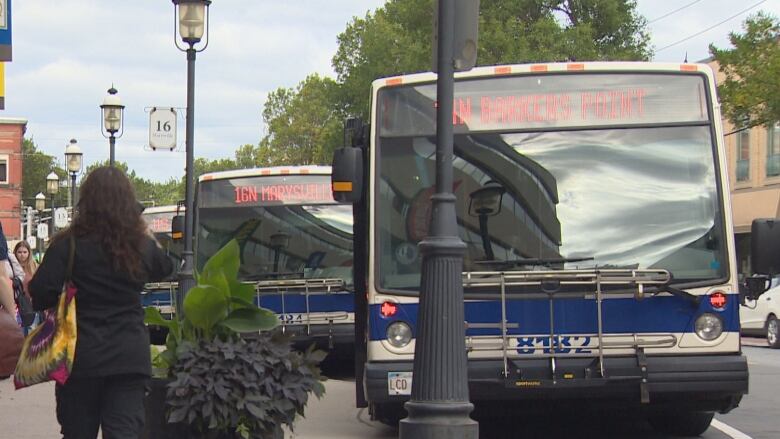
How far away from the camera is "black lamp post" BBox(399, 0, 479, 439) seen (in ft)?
23.4

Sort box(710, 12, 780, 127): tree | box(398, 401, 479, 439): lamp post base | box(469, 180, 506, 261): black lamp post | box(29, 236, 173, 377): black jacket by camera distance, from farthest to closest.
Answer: box(710, 12, 780, 127): tree, box(469, 180, 506, 261): black lamp post, box(398, 401, 479, 439): lamp post base, box(29, 236, 173, 377): black jacket

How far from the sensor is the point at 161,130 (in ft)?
74.5

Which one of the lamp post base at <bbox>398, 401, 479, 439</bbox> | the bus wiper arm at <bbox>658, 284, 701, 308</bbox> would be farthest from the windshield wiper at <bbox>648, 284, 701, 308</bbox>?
the lamp post base at <bbox>398, 401, 479, 439</bbox>

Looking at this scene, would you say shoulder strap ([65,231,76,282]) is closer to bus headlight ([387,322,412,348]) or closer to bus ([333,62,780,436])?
bus ([333,62,780,436])

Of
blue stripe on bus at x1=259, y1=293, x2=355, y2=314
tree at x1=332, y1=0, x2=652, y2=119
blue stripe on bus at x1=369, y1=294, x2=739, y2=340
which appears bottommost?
blue stripe on bus at x1=259, y1=293, x2=355, y2=314

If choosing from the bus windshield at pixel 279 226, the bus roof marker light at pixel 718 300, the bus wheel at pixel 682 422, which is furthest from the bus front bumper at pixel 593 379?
the bus windshield at pixel 279 226

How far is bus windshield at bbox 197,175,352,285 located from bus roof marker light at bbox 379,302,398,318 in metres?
6.65

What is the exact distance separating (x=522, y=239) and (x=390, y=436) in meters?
2.44

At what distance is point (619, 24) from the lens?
45.1 metres

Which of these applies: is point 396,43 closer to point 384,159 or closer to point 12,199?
point 384,159

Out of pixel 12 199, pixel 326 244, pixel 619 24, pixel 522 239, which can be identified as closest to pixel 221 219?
pixel 326 244

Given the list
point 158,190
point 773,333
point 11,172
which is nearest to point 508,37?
point 773,333

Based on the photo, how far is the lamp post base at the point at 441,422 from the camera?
7078mm

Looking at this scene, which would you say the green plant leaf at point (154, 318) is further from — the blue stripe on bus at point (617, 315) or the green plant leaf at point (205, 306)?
the blue stripe on bus at point (617, 315)
